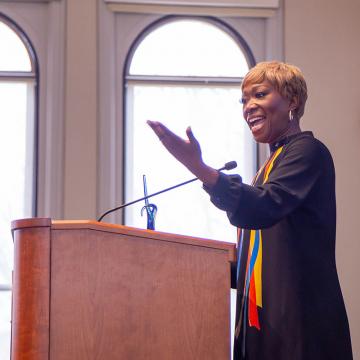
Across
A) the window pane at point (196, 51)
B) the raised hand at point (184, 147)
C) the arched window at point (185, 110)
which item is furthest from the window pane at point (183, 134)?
the raised hand at point (184, 147)

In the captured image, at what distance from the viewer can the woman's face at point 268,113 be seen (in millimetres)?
1882

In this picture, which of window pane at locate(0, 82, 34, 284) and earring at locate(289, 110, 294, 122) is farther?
window pane at locate(0, 82, 34, 284)

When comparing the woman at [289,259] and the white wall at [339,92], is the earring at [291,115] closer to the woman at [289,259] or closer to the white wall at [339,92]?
the woman at [289,259]

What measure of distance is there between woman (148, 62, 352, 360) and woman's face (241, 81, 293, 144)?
0.28 ft

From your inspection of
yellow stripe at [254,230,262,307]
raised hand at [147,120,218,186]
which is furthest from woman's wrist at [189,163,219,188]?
yellow stripe at [254,230,262,307]

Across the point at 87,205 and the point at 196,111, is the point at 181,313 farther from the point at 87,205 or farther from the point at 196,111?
the point at 196,111

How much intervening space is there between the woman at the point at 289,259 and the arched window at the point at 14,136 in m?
2.54

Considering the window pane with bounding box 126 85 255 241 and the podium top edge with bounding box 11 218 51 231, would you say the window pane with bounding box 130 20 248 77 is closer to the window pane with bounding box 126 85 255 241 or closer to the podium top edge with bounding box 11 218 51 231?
the window pane with bounding box 126 85 255 241

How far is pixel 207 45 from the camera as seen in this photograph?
436 cm

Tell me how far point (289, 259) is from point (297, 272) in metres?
0.04

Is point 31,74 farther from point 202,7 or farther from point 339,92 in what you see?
point 339,92

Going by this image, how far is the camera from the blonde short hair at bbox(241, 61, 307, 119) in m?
1.89

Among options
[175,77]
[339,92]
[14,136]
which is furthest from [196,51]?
[14,136]

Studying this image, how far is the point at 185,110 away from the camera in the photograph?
432cm
